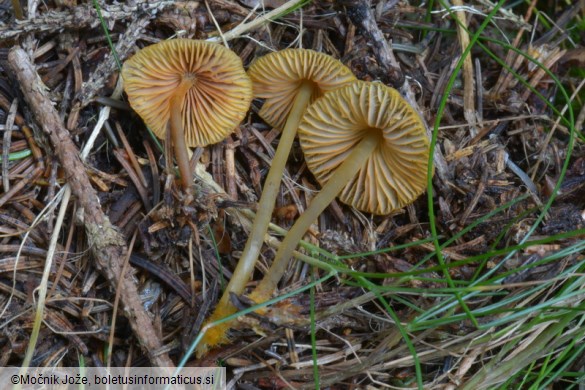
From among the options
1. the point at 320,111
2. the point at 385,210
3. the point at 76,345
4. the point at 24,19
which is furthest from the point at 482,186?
the point at 24,19

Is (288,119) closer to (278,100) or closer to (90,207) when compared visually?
(278,100)

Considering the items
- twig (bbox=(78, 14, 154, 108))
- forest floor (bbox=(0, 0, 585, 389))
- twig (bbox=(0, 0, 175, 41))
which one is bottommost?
forest floor (bbox=(0, 0, 585, 389))

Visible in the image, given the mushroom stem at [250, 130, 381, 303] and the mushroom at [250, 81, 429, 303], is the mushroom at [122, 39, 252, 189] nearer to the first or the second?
the mushroom at [250, 81, 429, 303]

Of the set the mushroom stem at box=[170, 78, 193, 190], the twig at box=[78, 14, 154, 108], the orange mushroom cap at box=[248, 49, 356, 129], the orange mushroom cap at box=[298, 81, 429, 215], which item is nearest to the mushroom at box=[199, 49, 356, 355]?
the orange mushroom cap at box=[248, 49, 356, 129]

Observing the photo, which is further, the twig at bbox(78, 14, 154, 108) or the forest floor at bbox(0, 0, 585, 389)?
the twig at bbox(78, 14, 154, 108)

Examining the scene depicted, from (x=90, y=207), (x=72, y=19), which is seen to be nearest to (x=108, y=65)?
(x=72, y=19)

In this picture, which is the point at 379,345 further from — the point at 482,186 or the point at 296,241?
the point at 482,186

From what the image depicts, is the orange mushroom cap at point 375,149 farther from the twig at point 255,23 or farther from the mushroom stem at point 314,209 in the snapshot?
the twig at point 255,23
